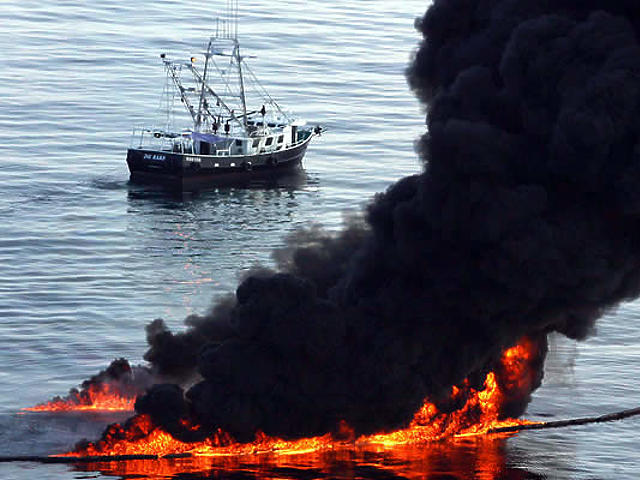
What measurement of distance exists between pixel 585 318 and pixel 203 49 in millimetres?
119687

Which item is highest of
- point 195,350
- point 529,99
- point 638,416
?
point 529,99

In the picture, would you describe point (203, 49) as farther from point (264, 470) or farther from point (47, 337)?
point (264, 470)

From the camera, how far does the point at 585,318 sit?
67625 millimetres

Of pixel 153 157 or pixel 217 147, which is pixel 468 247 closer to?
pixel 153 157

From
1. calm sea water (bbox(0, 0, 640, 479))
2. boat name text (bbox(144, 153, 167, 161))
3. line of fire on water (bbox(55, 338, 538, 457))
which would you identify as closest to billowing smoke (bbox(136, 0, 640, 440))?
line of fire on water (bbox(55, 338, 538, 457))

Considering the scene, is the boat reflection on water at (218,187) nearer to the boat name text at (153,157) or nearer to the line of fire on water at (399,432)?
the boat name text at (153,157)

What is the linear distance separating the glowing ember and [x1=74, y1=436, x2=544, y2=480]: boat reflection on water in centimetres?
740

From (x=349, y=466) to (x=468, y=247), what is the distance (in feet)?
42.6

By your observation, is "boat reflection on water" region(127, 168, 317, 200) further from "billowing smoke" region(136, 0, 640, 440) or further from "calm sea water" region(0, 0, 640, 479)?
"billowing smoke" region(136, 0, 640, 440)

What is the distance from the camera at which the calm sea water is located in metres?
72.9

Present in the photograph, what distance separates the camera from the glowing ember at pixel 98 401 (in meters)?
75.7

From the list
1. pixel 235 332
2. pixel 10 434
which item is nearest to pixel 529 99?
pixel 235 332

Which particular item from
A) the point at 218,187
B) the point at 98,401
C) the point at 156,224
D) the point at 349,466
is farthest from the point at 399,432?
the point at 218,187

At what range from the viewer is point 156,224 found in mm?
122938
